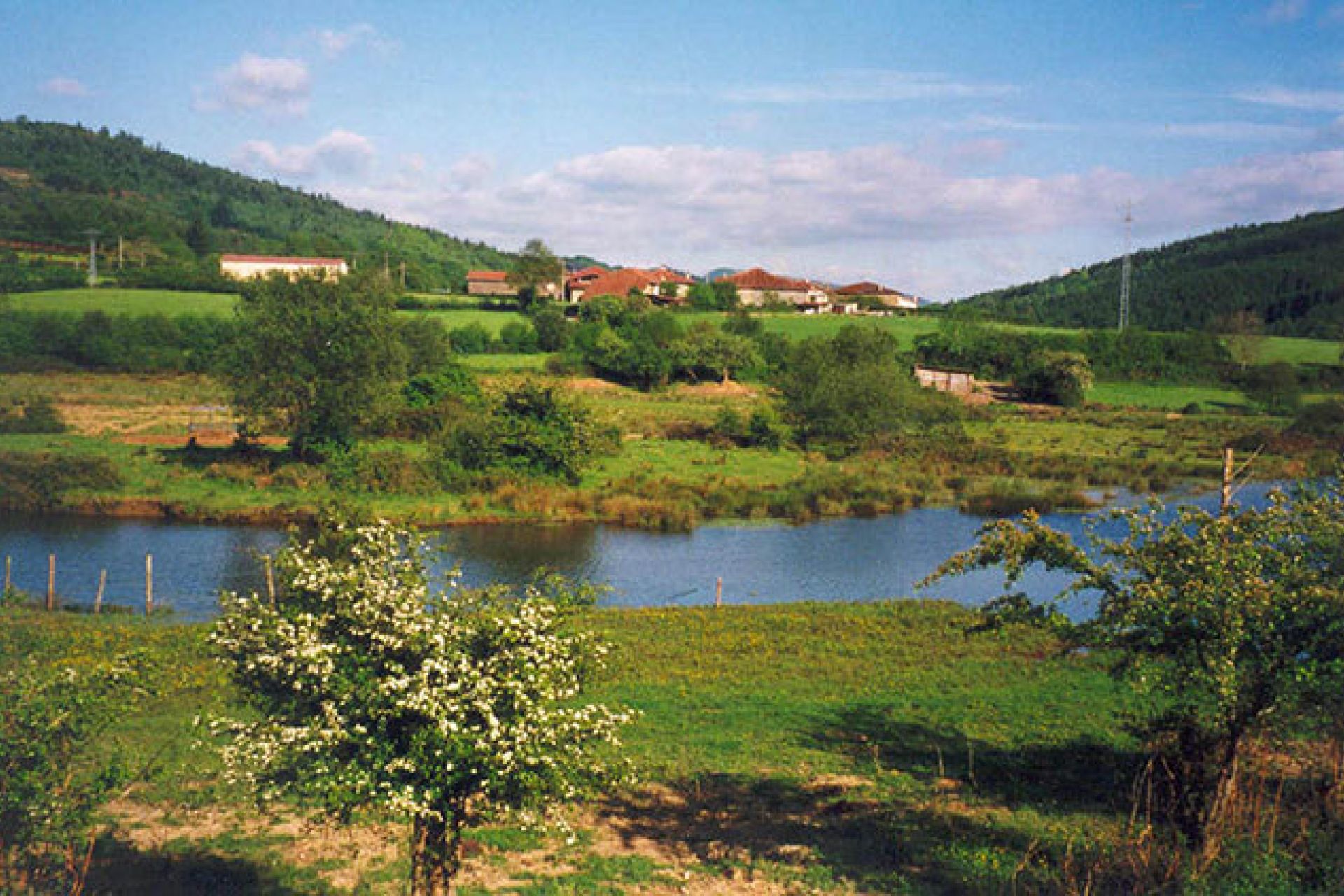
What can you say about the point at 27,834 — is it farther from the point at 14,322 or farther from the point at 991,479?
the point at 14,322

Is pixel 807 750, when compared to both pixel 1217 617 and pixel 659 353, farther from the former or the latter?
pixel 659 353

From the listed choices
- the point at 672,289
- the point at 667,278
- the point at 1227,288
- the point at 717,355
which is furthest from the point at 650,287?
the point at 1227,288

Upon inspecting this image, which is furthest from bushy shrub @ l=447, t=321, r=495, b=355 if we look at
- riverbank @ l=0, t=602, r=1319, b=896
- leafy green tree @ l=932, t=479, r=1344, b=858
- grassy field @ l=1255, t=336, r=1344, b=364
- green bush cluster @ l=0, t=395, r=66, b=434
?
leafy green tree @ l=932, t=479, r=1344, b=858

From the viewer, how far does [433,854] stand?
8422 millimetres

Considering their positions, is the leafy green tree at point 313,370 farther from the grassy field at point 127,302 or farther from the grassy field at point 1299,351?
the grassy field at point 1299,351

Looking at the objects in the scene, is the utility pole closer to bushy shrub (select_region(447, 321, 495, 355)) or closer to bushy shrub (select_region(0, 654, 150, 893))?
bushy shrub (select_region(447, 321, 495, 355))

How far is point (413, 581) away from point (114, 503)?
3473cm

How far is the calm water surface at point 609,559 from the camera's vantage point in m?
28.6

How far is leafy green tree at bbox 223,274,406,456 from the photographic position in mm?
41188

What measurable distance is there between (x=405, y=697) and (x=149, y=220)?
116818 mm

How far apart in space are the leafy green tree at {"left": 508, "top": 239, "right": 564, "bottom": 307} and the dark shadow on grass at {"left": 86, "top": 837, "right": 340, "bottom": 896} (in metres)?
104

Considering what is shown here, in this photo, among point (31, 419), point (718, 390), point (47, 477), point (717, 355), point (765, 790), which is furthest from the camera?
point (717, 355)

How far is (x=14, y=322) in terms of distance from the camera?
6819 cm

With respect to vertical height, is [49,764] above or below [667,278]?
below
